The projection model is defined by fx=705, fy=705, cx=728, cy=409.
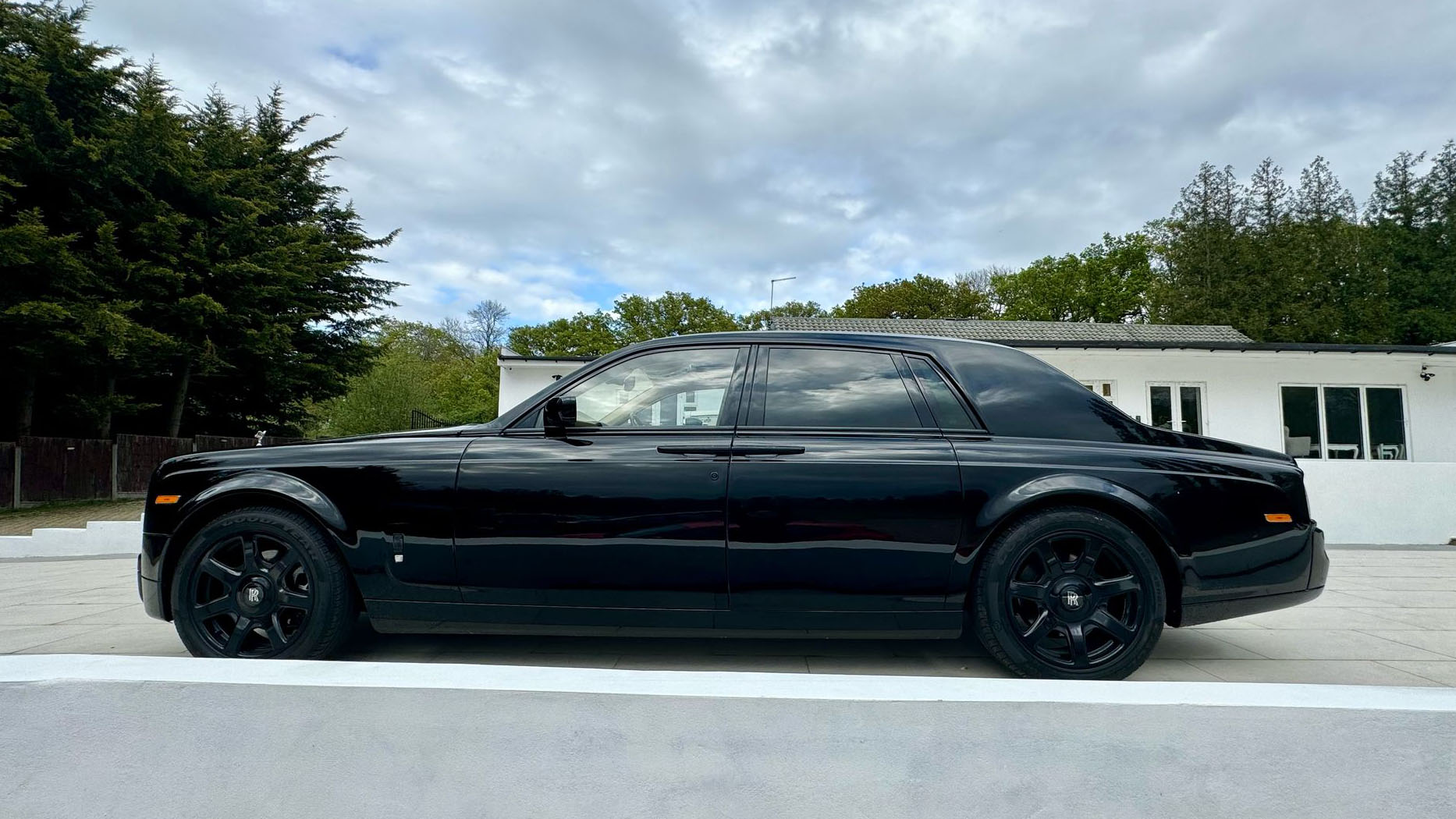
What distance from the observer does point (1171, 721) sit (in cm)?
184

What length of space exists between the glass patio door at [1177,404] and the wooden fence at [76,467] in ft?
60.6

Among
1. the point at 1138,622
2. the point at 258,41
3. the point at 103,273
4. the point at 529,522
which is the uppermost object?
the point at 258,41

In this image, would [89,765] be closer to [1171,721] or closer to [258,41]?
[1171,721]

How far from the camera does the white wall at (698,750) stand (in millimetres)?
1841

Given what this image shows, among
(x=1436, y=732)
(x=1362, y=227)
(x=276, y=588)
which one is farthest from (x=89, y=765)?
(x=1362, y=227)

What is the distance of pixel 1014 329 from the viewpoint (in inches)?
832

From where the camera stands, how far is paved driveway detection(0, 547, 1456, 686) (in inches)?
111

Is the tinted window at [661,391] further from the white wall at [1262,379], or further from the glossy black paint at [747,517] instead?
the white wall at [1262,379]

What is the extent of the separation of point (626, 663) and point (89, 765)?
161 centimetres

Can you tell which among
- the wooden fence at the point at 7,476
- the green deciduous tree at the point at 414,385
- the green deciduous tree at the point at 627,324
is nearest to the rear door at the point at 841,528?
the wooden fence at the point at 7,476

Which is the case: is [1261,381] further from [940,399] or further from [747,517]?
[747,517]

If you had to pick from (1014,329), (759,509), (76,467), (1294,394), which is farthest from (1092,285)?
(759,509)

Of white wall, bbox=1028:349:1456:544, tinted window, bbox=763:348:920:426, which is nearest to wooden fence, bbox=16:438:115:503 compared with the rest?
tinted window, bbox=763:348:920:426

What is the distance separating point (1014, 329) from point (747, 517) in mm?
20606
